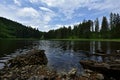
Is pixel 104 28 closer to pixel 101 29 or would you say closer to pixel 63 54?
pixel 101 29

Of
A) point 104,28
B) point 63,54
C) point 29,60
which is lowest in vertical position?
point 63,54

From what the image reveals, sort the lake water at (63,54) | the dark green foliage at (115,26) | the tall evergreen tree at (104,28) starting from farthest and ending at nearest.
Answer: the tall evergreen tree at (104,28) → the dark green foliage at (115,26) → the lake water at (63,54)

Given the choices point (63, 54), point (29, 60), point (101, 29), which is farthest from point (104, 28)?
point (29, 60)

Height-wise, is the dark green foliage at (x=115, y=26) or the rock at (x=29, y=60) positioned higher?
the dark green foliage at (x=115, y=26)

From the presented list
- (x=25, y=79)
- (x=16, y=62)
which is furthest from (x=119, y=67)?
(x=16, y=62)

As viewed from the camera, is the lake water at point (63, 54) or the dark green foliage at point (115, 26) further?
the dark green foliage at point (115, 26)

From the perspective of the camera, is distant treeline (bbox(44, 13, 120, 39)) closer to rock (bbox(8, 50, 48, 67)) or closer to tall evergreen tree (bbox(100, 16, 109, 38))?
tall evergreen tree (bbox(100, 16, 109, 38))

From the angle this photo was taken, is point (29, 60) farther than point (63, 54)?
No

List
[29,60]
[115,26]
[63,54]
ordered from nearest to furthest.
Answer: [29,60] → [63,54] → [115,26]

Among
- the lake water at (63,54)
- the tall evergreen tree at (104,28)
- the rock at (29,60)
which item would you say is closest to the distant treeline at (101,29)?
the tall evergreen tree at (104,28)

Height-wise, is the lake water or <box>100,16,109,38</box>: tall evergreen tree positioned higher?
<box>100,16,109,38</box>: tall evergreen tree

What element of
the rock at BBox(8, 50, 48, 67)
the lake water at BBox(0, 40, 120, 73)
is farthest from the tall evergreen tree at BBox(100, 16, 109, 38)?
the rock at BBox(8, 50, 48, 67)

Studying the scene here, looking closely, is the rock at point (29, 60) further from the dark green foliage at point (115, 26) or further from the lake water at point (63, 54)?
the dark green foliage at point (115, 26)

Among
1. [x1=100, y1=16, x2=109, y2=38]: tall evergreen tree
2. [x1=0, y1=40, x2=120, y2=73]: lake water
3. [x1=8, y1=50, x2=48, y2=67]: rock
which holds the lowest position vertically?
[x1=0, y1=40, x2=120, y2=73]: lake water
